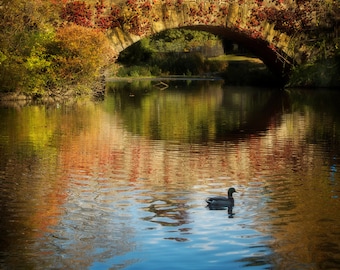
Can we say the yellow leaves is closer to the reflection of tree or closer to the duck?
the reflection of tree

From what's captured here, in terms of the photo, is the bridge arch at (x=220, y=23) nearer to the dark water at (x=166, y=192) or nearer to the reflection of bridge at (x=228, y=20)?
the reflection of bridge at (x=228, y=20)

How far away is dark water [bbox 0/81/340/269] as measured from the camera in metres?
9.65

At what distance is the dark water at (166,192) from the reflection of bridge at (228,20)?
1015 cm

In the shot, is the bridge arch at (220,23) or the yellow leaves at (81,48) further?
the bridge arch at (220,23)

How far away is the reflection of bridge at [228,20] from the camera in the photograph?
35219mm

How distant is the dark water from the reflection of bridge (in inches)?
399

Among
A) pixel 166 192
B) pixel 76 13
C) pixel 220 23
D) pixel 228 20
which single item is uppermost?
pixel 76 13

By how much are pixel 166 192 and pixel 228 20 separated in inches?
1006

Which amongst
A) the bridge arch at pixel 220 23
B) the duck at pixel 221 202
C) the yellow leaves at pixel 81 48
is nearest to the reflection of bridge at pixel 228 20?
the bridge arch at pixel 220 23

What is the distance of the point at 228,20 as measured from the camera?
3781 cm

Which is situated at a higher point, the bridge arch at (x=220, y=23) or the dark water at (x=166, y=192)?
the bridge arch at (x=220, y=23)

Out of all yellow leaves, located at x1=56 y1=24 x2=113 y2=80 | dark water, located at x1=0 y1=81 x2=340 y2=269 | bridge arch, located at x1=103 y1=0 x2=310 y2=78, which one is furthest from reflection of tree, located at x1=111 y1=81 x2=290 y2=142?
bridge arch, located at x1=103 y1=0 x2=310 y2=78

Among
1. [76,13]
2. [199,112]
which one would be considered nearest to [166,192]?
[199,112]

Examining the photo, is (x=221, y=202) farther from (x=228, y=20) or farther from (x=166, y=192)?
(x=228, y=20)
